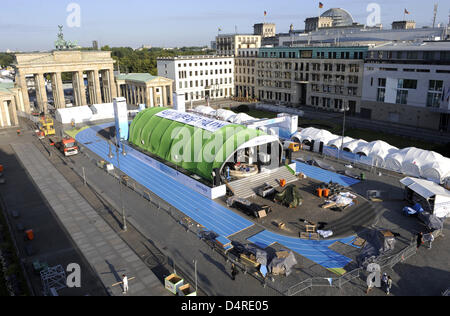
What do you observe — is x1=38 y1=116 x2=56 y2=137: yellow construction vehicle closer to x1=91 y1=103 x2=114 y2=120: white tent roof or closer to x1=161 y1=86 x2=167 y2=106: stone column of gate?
x1=91 y1=103 x2=114 y2=120: white tent roof

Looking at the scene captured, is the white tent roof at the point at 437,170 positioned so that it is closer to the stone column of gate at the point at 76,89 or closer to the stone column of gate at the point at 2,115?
the stone column of gate at the point at 2,115

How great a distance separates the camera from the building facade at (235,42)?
11331 cm

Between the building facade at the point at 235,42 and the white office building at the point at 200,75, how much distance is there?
10863mm

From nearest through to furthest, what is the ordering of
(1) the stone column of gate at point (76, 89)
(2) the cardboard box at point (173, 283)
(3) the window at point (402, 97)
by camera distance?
(2) the cardboard box at point (173, 283), (3) the window at point (402, 97), (1) the stone column of gate at point (76, 89)

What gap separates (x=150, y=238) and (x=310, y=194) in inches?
702

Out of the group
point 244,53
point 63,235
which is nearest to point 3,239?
point 63,235

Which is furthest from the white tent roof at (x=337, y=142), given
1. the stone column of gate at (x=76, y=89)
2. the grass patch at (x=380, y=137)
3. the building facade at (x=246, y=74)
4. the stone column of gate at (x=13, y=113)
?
the stone column of gate at (x=76, y=89)

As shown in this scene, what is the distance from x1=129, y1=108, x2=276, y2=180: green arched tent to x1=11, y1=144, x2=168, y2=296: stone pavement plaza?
1206 cm

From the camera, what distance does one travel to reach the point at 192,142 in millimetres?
42781

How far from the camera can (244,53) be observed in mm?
108938

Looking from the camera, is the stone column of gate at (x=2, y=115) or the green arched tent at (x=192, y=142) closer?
the green arched tent at (x=192, y=142)

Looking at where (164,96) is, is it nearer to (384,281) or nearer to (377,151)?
(377,151)

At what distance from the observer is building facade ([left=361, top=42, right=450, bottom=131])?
61.3 meters
